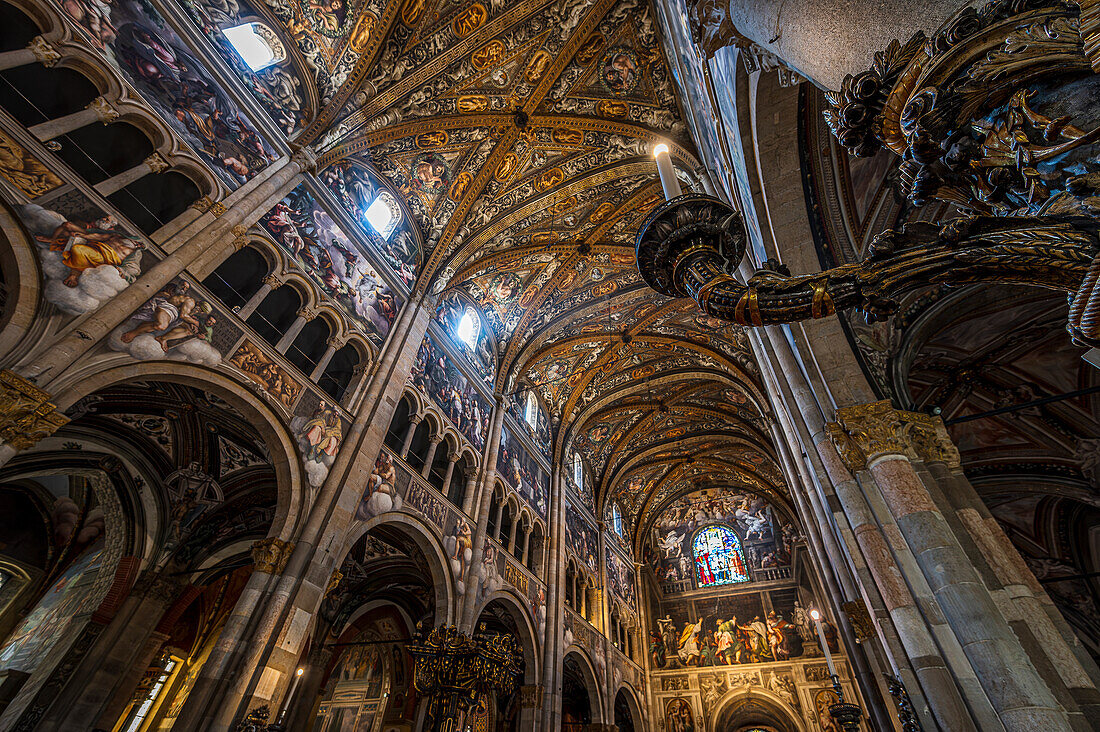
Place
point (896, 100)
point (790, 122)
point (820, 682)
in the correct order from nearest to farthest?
point (896, 100) < point (790, 122) < point (820, 682)

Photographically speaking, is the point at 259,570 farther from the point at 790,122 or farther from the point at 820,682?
the point at 820,682

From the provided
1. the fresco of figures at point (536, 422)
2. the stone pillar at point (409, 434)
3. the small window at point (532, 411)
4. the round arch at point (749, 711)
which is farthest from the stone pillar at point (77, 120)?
the round arch at point (749, 711)

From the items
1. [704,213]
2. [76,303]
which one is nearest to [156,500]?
[76,303]

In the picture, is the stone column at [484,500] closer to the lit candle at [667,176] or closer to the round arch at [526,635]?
the round arch at [526,635]

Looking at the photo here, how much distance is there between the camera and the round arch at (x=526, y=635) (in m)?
10.9

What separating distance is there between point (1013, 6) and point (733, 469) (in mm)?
22109

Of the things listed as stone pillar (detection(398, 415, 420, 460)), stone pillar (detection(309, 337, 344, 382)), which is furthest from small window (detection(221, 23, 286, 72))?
stone pillar (detection(398, 415, 420, 460))

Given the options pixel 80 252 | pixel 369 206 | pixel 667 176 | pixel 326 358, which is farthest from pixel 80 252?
pixel 667 176

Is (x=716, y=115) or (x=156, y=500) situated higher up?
(x=716, y=115)

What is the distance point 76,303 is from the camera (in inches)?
190

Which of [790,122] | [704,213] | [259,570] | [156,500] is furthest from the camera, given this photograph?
[156,500]

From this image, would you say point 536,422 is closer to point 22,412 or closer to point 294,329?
point 294,329

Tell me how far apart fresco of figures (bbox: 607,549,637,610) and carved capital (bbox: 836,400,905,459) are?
47.1ft

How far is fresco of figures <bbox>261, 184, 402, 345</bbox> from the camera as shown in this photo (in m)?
7.86
